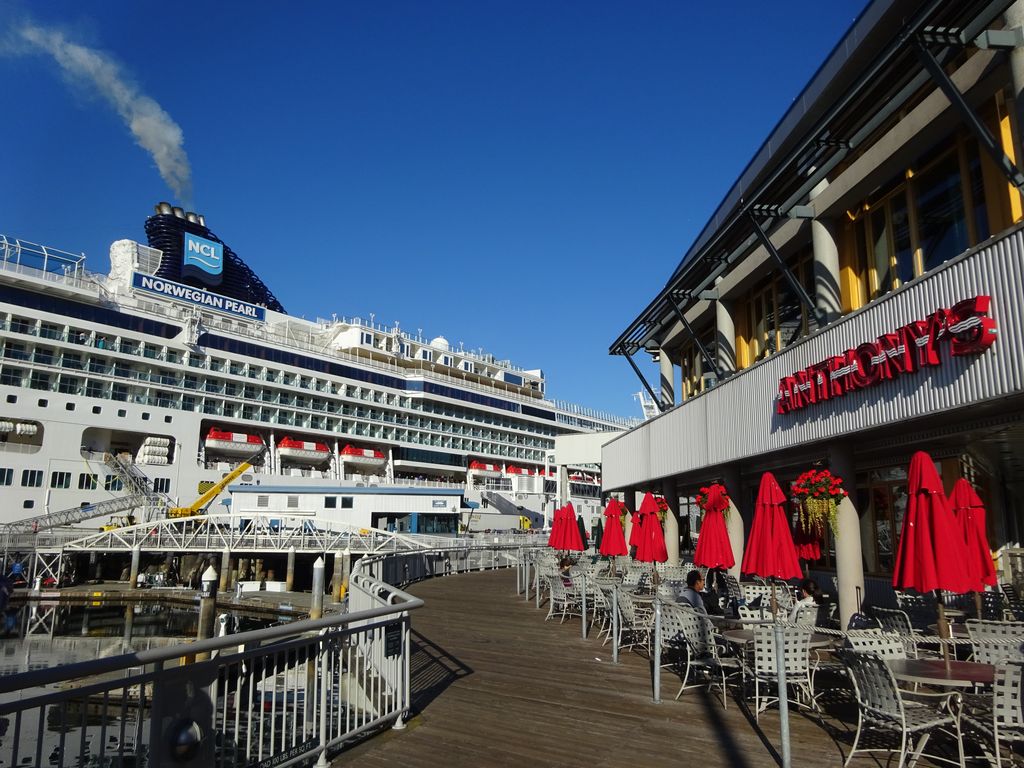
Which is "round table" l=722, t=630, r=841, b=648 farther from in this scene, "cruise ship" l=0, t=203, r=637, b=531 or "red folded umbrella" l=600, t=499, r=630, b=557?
"cruise ship" l=0, t=203, r=637, b=531

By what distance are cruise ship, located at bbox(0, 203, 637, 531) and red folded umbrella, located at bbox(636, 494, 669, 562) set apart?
113 feet

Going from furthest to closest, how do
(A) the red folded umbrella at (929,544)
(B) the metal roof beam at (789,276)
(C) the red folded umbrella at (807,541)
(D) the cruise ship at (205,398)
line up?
(D) the cruise ship at (205,398) < (C) the red folded umbrella at (807,541) < (B) the metal roof beam at (789,276) < (A) the red folded umbrella at (929,544)

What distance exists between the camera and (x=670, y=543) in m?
21.2

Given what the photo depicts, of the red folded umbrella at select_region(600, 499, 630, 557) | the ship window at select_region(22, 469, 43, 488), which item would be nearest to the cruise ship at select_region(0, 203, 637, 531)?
the ship window at select_region(22, 469, 43, 488)

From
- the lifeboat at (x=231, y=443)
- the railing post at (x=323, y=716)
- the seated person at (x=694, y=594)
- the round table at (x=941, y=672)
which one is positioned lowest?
the railing post at (x=323, y=716)

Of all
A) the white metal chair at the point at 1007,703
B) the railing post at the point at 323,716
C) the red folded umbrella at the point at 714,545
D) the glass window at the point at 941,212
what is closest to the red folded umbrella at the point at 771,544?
the red folded umbrella at the point at 714,545

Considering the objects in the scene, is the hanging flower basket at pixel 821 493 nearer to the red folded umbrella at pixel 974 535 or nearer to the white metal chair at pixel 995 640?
the red folded umbrella at pixel 974 535

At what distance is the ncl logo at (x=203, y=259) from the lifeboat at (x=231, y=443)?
48.5 ft

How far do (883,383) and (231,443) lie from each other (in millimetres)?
45661

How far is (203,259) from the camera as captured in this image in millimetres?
56156

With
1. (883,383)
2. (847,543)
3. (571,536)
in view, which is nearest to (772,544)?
(883,383)

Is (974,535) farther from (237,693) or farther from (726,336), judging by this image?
(726,336)

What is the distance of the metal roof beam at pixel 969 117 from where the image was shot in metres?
7.89

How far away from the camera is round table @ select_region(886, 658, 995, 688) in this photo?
4887mm
